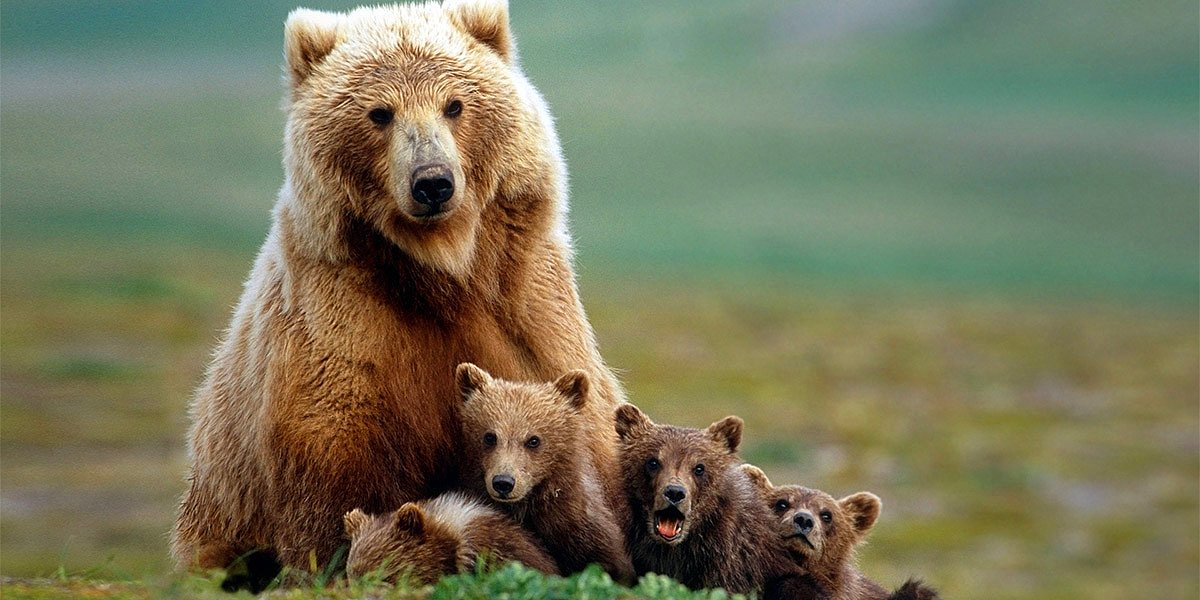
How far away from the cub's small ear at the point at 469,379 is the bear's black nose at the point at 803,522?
175 centimetres

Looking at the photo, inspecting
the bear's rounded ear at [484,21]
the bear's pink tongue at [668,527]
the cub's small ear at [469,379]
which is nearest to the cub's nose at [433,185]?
the cub's small ear at [469,379]

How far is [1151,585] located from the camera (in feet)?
86.3

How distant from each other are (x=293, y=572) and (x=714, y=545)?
2145mm

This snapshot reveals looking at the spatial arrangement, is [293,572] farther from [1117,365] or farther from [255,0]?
[255,0]

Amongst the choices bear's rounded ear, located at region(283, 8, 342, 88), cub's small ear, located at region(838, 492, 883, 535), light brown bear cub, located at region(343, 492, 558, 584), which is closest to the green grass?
light brown bear cub, located at region(343, 492, 558, 584)

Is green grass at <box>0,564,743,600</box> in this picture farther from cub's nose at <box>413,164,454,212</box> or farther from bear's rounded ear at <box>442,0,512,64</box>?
bear's rounded ear at <box>442,0,512,64</box>

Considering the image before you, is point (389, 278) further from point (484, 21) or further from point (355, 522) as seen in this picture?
point (484, 21)

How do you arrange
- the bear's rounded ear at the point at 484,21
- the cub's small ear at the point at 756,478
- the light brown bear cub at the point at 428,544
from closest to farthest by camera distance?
1. the light brown bear cub at the point at 428,544
2. the cub's small ear at the point at 756,478
3. the bear's rounded ear at the point at 484,21

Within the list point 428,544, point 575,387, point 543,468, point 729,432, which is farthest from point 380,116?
point 729,432

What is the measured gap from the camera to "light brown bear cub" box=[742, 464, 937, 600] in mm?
8258

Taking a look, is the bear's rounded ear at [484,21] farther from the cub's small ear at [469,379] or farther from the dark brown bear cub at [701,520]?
the dark brown bear cub at [701,520]

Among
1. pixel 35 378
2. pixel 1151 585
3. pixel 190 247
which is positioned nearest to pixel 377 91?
pixel 1151 585

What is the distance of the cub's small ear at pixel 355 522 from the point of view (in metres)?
7.81

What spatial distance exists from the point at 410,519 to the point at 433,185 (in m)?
1.67
